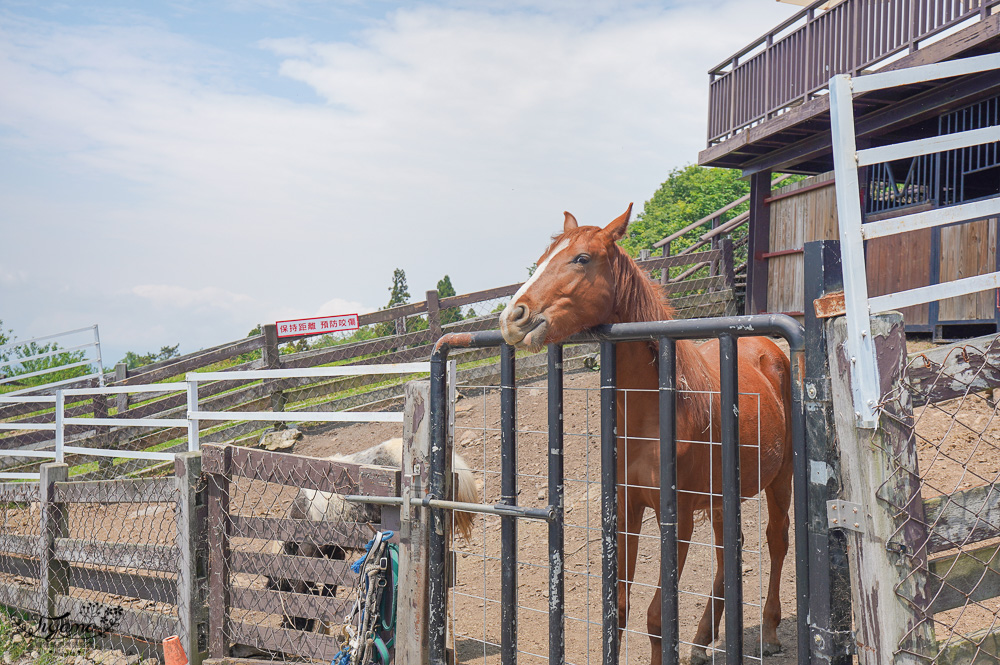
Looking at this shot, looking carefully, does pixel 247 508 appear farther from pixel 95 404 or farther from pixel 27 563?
pixel 95 404

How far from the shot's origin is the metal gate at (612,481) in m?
2.05

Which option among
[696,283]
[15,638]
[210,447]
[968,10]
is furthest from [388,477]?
[696,283]

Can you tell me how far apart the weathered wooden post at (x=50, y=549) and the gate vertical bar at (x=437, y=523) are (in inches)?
152

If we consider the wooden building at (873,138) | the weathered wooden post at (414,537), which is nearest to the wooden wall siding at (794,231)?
the wooden building at (873,138)

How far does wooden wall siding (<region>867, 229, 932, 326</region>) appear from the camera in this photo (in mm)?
8578

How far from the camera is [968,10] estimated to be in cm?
722

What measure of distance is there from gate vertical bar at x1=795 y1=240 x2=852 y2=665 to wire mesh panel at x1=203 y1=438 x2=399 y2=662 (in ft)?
6.64

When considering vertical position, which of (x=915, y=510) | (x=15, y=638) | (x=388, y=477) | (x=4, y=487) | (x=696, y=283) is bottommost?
(x=15, y=638)

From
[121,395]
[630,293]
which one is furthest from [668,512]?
[121,395]

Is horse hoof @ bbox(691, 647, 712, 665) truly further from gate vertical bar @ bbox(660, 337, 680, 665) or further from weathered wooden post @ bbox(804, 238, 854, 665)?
weathered wooden post @ bbox(804, 238, 854, 665)

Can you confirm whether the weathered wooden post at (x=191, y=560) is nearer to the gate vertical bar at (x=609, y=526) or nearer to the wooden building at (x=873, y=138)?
the gate vertical bar at (x=609, y=526)

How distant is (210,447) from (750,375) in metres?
3.29

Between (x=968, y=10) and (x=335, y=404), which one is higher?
(x=968, y=10)

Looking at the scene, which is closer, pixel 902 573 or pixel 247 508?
pixel 902 573
